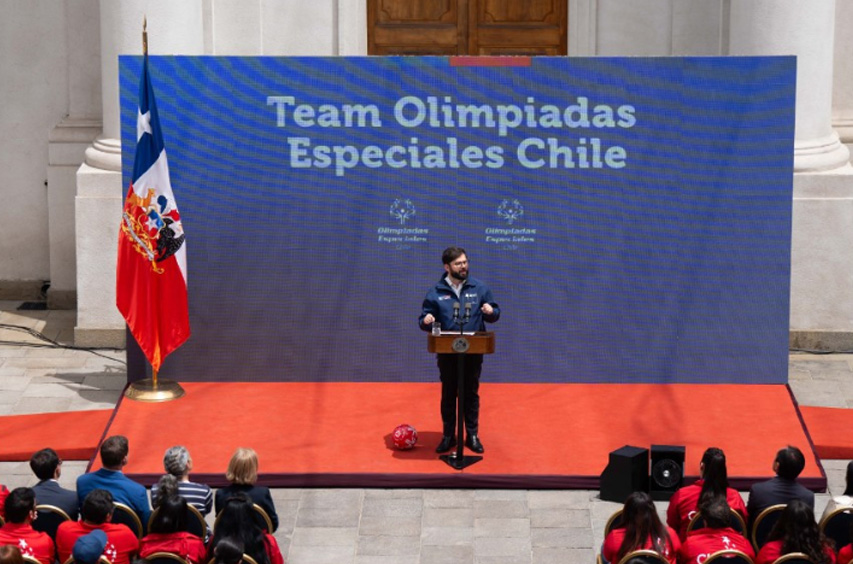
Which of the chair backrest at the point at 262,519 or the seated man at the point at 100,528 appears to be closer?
the seated man at the point at 100,528

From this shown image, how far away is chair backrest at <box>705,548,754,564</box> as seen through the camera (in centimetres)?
927

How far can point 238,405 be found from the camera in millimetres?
14367

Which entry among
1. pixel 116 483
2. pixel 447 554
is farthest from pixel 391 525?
pixel 116 483

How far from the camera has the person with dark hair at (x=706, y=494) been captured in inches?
406

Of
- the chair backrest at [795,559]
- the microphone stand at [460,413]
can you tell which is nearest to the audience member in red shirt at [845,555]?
the chair backrest at [795,559]

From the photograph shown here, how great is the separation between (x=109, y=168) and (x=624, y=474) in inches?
264

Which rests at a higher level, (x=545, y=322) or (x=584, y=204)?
(x=584, y=204)

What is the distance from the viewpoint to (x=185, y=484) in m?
10.7

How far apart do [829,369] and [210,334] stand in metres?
5.87

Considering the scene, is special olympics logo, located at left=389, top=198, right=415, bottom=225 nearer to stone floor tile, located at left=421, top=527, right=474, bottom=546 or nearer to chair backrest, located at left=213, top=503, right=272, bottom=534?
stone floor tile, located at left=421, top=527, right=474, bottom=546

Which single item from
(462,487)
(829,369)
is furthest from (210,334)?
(829,369)

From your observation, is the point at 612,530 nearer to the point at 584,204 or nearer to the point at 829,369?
the point at 584,204

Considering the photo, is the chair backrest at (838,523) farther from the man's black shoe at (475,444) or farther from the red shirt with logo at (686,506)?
the man's black shoe at (475,444)

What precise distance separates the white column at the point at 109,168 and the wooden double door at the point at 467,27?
2.12 m
